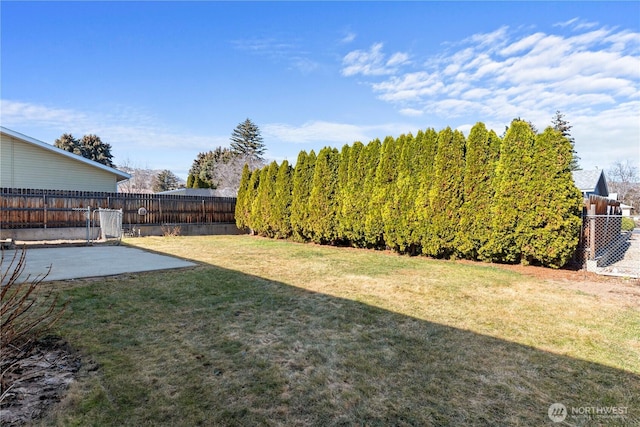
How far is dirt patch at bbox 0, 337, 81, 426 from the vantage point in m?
1.75

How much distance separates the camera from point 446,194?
7.87 m

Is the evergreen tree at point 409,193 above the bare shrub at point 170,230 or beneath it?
above

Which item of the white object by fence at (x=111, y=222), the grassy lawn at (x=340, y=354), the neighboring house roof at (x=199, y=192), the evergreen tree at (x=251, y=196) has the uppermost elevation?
the neighboring house roof at (x=199, y=192)

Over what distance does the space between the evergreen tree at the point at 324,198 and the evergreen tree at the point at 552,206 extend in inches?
217

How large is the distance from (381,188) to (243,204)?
7785 mm

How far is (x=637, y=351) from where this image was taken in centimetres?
273

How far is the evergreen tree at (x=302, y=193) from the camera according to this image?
11.6 meters

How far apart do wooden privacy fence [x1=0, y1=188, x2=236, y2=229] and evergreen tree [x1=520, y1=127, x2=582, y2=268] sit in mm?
13051

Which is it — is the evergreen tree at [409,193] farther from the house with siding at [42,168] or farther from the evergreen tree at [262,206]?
the house with siding at [42,168]

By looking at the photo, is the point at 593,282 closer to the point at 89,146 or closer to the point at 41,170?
the point at 41,170

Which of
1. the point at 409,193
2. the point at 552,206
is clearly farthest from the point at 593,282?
the point at 409,193

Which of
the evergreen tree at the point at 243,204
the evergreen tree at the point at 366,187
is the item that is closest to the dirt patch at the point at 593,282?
the evergreen tree at the point at 366,187

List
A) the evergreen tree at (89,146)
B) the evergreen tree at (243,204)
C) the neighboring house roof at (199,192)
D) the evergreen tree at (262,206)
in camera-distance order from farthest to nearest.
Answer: the evergreen tree at (89,146) < the neighboring house roof at (199,192) < the evergreen tree at (243,204) < the evergreen tree at (262,206)

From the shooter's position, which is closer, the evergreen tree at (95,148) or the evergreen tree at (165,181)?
the evergreen tree at (95,148)
